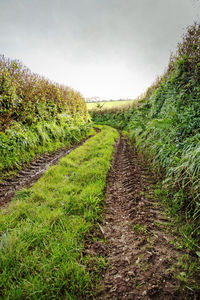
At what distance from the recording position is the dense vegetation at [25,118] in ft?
14.8

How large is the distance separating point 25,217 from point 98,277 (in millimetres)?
1475

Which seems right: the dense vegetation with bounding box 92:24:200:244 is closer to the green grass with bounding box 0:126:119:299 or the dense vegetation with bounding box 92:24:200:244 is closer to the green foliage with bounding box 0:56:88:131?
the green grass with bounding box 0:126:119:299

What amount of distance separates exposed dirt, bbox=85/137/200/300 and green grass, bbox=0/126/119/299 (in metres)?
0.20

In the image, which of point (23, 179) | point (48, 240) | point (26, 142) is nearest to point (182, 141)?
point (48, 240)

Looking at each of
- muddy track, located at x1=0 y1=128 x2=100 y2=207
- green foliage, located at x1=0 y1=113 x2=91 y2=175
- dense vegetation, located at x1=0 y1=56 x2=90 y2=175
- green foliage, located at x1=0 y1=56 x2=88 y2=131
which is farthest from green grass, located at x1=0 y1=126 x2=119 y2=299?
green foliage, located at x1=0 y1=56 x2=88 y2=131

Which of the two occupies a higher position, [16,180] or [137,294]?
[16,180]

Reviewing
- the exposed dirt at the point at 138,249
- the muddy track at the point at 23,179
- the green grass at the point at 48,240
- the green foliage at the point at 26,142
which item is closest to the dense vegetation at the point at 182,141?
the exposed dirt at the point at 138,249

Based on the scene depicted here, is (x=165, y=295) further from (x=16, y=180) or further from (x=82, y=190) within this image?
(x=16, y=180)

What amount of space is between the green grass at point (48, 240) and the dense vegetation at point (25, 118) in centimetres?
203

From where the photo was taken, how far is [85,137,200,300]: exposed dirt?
1.33 m

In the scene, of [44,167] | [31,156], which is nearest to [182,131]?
[44,167]

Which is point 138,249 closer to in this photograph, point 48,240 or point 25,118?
point 48,240

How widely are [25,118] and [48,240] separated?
542 cm

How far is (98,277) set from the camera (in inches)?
59.6
